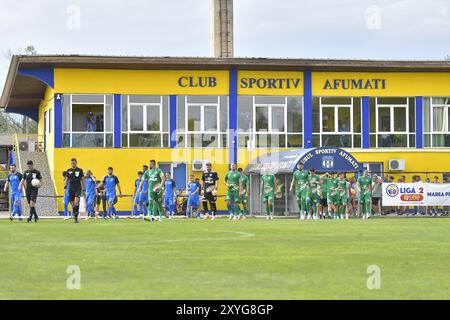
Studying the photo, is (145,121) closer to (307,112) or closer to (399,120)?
(307,112)

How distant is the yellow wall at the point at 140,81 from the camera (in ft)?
164

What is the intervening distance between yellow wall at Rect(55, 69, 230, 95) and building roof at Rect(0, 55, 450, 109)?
0.89 feet

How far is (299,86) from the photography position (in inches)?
2073

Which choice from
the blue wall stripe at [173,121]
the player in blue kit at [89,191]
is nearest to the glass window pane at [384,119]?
the blue wall stripe at [173,121]

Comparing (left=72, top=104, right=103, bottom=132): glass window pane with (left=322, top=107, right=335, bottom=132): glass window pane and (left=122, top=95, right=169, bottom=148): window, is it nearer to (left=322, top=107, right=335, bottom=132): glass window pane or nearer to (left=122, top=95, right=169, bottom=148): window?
(left=122, top=95, right=169, bottom=148): window

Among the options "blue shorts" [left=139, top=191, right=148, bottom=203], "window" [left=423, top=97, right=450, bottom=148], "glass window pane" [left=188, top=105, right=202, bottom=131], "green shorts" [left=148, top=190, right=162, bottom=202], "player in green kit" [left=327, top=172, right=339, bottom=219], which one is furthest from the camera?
"window" [left=423, top=97, right=450, bottom=148]

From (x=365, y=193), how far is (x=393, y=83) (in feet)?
45.0

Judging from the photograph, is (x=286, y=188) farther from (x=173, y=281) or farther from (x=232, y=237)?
(x=173, y=281)

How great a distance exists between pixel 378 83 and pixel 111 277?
41.3 metres

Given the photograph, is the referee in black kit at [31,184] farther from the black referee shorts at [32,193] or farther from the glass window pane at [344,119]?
the glass window pane at [344,119]

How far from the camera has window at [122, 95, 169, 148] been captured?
50.8m

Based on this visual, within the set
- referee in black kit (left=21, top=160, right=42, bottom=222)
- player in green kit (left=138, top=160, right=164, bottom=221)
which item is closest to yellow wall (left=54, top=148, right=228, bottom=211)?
player in green kit (left=138, top=160, right=164, bottom=221)

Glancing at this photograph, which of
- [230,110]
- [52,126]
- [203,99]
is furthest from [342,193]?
[52,126]

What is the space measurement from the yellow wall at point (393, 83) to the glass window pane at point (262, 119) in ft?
8.89
